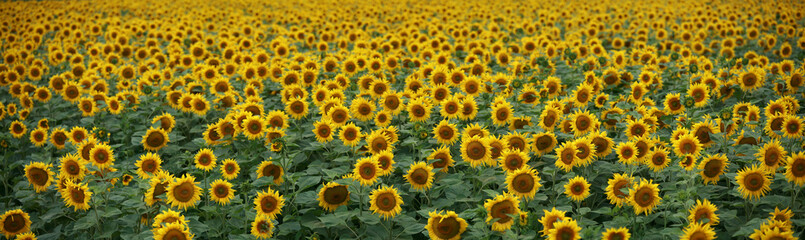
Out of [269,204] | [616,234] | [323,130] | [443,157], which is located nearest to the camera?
[616,234]

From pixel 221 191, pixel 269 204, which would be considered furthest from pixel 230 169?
pixel 269 204

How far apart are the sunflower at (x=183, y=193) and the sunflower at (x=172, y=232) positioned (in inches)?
21.4

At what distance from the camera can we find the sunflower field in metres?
4.10

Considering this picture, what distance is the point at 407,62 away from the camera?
29.3ft

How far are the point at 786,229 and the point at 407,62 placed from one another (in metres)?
6.29

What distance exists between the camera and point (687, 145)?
4.57 meters

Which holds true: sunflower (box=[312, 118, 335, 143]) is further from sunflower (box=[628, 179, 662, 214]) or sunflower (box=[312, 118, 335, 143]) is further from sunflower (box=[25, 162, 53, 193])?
sunflower (box=[628, 179, 662, 214])

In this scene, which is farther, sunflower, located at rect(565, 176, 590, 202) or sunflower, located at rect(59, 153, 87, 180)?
sunflower, located at rect(59, 153, 87, 180)

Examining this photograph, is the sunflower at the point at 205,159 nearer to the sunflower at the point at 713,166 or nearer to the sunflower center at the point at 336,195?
the sunflower center at the point at 336,195

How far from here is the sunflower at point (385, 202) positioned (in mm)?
4211

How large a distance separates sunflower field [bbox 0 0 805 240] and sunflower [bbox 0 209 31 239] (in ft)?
0.03

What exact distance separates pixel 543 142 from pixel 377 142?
152 cm

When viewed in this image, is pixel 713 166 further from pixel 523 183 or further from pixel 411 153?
pixel 411 153

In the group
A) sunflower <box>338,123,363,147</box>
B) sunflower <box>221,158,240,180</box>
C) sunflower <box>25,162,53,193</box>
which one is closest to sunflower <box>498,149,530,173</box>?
sunflower <box>338,123,363,147</box>
